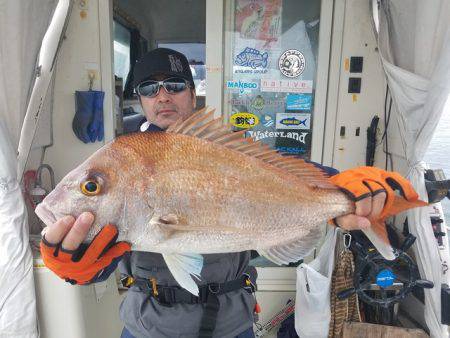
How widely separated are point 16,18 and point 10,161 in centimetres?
93

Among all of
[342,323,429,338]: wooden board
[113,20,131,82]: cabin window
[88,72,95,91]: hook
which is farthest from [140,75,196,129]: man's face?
[113,20,131,82]: cabin window

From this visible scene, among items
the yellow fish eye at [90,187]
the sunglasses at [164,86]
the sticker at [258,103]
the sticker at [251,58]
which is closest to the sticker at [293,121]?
the sticker at [258,103]

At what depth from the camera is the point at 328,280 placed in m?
2.44

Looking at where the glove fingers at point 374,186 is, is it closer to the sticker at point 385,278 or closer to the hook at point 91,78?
the sticker at point 385,278

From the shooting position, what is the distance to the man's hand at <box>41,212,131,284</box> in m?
0.96

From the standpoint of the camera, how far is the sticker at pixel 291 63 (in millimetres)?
2984

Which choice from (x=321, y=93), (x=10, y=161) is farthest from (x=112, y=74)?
(x=321, y=93)

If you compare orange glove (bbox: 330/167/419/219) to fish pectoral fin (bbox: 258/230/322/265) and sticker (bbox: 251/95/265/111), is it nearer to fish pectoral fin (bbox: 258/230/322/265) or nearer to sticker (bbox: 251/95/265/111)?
fish pectoral fin (bbox: 258/230/322/265)

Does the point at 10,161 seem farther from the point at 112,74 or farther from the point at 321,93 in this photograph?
the point at 321,93

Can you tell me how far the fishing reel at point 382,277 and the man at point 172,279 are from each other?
1137mm

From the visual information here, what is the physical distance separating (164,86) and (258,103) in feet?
5.51

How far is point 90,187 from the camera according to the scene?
985 mm

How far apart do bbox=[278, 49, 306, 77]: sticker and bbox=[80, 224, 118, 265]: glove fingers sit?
241 cm

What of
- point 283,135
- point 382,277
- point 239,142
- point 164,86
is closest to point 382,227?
point 239,142
